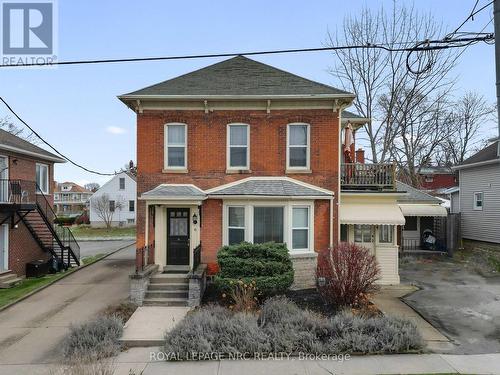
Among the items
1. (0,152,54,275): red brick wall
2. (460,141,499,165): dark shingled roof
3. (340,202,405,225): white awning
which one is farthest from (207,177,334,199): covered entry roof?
(460,141,499,165): dark shingled roof

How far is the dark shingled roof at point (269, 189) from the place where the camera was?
12477 millimetres

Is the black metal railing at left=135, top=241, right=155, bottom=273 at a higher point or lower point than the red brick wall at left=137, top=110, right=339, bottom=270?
lower

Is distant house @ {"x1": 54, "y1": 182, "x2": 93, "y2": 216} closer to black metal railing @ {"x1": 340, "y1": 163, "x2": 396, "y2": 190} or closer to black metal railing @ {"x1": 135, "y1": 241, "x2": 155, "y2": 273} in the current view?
black metal railing @ {"x1": 135, "y1": 241, "x2": 155, "y2": 273}

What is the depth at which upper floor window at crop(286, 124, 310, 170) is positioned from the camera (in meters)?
13.4

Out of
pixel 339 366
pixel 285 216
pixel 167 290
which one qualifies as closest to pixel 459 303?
pixel 285 216

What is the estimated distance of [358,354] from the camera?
7.72 meters

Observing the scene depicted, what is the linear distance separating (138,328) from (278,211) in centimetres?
596

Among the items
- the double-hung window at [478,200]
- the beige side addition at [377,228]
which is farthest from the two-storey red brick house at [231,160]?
the double-hung window at [478,200]

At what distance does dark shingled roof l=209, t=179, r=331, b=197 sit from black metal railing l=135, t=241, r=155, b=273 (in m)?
2.93

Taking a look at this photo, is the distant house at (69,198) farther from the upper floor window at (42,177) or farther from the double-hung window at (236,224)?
the double-hung window at (236,224)

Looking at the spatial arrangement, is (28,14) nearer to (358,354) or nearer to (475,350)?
(358,354)

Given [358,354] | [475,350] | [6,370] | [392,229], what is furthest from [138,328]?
[392,229]

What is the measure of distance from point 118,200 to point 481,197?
43091 mm

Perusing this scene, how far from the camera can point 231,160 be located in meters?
13.5
